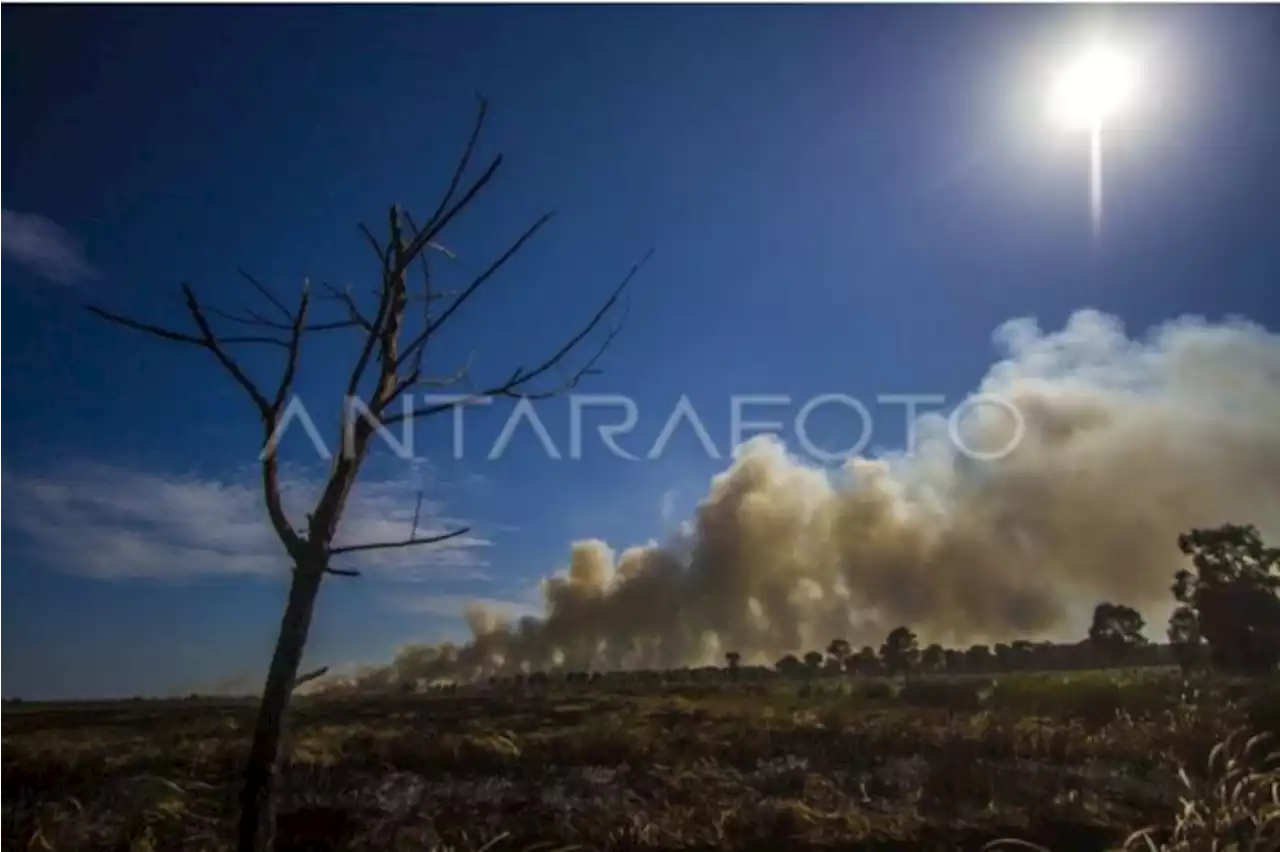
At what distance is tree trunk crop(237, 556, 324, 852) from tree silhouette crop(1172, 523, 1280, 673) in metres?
3.98

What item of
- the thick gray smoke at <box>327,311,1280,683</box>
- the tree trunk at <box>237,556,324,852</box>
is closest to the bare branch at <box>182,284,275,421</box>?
the tree trunk at <box>237,556,324,852</box>

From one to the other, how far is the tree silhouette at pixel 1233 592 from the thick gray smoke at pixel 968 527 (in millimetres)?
107

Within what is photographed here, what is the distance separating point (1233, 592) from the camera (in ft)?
14.4

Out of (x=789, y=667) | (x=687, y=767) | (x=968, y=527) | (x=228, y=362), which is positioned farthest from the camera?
(x=968, y=527)

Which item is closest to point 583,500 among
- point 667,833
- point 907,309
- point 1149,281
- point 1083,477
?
point 667,833

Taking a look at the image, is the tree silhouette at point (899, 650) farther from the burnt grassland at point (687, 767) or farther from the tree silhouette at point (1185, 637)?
the tree silhouette at point (1185, 637)

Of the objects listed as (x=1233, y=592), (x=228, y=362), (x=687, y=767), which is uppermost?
(x=228, y=362)

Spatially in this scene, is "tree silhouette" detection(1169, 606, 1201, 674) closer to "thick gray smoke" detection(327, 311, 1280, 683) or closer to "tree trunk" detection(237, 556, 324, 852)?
"thick gray smoke" detection(327, 311, 1280, 683)

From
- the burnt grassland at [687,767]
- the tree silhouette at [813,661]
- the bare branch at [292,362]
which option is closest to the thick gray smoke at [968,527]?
the tree silhouette at [813,661]

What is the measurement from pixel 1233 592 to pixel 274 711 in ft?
14.3

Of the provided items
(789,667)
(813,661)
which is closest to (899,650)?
(813,661)

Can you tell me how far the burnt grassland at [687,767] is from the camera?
12.0 ft

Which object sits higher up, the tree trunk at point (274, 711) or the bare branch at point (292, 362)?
the bare branch at point (292, 362)

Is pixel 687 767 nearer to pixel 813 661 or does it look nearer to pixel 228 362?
pixel 813 661
